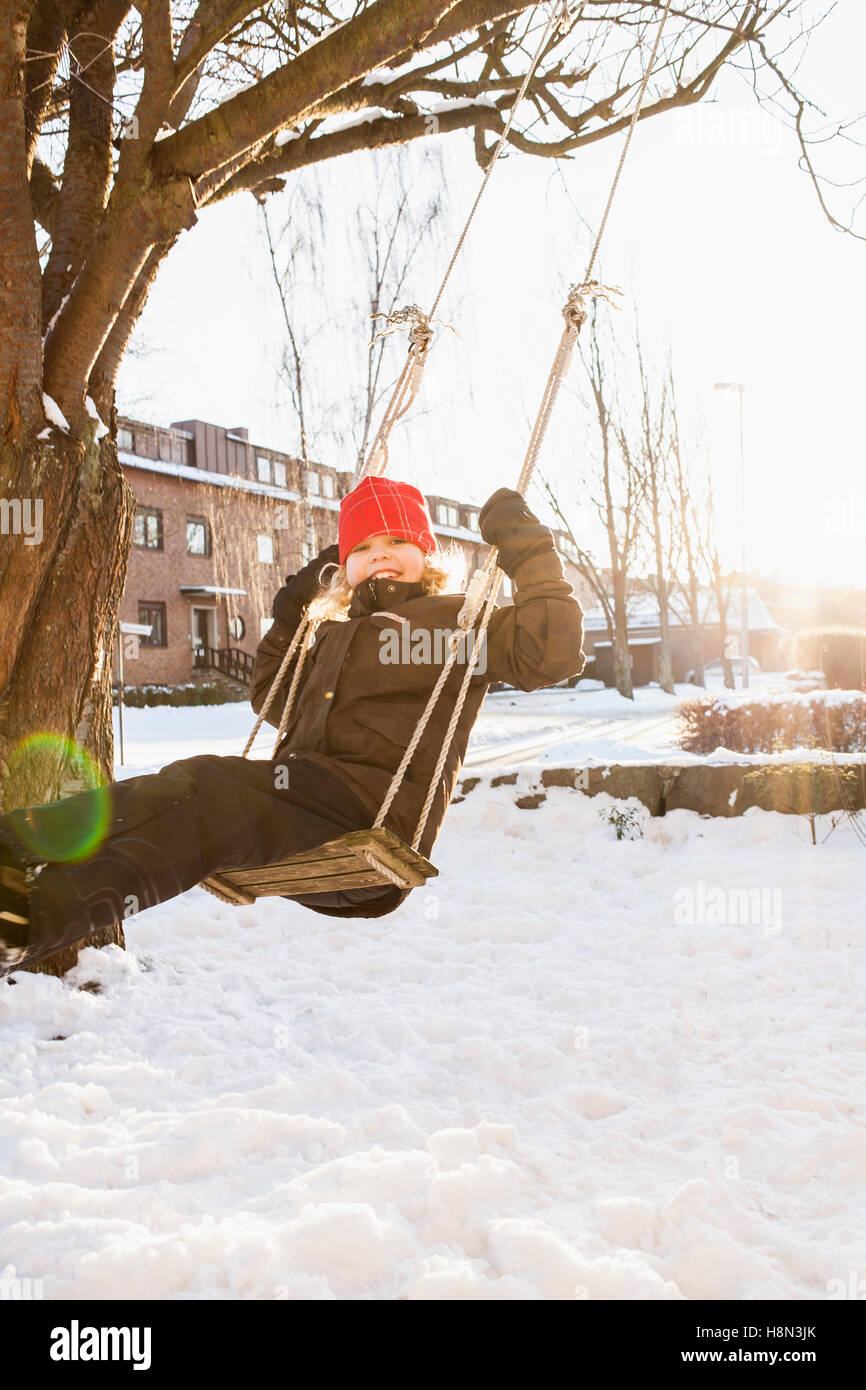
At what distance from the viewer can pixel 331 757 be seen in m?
2.41

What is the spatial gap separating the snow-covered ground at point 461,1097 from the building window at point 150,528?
59.3 ft

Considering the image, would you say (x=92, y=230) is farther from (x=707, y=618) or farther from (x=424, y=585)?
(x=707, y=618)

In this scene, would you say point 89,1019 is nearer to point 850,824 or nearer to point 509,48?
point 850,824

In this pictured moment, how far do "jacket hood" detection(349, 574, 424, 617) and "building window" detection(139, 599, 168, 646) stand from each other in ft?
65.4

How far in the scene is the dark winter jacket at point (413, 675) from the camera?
2.38 meters

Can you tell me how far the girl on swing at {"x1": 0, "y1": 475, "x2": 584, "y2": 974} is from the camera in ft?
6.19

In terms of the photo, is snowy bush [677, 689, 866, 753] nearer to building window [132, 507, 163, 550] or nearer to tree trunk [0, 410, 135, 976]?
tree trunk [0, 410, 135, 976]

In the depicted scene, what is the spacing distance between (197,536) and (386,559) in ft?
70.8

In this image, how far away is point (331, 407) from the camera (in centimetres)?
1234

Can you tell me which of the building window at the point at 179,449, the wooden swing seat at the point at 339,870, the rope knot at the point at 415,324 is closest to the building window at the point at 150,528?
the building window at the point at 179,449

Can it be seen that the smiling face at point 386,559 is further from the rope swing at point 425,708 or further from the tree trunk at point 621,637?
the tree trunk at point 621,637

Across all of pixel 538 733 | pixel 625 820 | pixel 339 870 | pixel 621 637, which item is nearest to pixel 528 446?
pixel 339 870

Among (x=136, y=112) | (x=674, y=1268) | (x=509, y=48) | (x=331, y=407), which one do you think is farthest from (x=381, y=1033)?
(x=331, y=407)

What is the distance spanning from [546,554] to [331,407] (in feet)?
34.5
